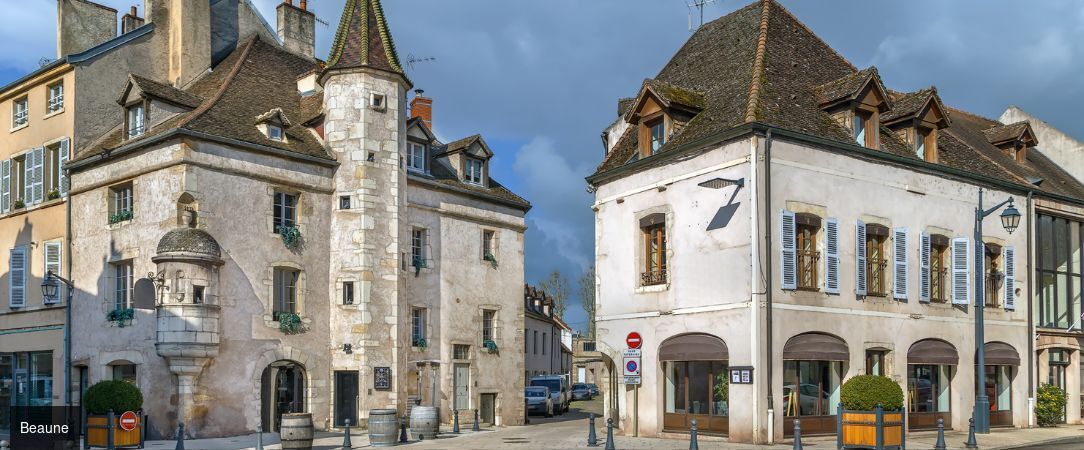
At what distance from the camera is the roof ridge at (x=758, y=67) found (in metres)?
22.9

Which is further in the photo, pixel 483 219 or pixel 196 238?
pixel 483 219

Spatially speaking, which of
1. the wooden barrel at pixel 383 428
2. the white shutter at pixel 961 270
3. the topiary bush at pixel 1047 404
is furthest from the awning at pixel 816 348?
the wooden barrel at pixel 383 428

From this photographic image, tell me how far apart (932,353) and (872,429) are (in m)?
7.11

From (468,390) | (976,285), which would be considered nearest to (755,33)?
(976,285)

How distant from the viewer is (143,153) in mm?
27359

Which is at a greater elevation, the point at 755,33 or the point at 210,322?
the point at 755,33

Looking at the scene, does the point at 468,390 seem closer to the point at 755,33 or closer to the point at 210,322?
the point at 210,322

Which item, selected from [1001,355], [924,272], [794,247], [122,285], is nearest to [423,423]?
[122,285]

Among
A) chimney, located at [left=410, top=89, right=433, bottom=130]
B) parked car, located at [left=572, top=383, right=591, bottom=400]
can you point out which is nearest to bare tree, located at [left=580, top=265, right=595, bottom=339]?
parked car, located at [left=572, top=383, right=591, bottom=400]

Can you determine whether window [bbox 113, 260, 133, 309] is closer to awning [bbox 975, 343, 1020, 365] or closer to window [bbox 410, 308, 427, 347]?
window [bbox 410, 308, 427, 347]

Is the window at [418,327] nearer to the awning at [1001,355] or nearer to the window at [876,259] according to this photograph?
the window at [876,259]

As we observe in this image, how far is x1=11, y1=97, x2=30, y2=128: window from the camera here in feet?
107

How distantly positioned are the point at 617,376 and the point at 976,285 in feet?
31.0

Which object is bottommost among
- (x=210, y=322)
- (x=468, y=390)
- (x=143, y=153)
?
(x=468, y=390)
